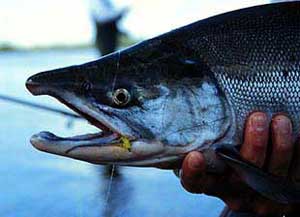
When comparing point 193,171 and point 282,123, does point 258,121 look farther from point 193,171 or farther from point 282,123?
point 193,171

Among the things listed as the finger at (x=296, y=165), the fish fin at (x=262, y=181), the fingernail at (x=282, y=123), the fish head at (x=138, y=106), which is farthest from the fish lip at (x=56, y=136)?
the finger at (x=296, y=165)

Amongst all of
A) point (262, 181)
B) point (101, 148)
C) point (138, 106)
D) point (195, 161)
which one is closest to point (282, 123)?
point (262, 181)

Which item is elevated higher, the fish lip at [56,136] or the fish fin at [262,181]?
the fish lip at [56,136]

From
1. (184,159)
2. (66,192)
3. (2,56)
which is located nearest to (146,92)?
(184,159)

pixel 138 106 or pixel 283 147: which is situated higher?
pixel 138 106

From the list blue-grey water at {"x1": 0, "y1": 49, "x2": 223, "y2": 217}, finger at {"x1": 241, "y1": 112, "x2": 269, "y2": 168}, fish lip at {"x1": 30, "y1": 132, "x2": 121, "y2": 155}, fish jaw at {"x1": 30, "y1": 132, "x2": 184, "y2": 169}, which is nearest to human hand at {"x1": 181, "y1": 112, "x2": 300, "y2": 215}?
finger at {"x1": 241, "y1": 112, "x2": 269, "y2": 168}

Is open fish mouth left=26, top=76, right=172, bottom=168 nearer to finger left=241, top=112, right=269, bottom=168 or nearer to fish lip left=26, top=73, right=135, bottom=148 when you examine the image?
fish lip left=26, top=73, right=135, bottom=148

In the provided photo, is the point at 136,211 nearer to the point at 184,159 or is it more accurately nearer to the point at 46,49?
the point at 184,159

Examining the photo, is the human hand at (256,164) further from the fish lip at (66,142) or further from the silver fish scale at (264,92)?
the fish lip at (66,142)
